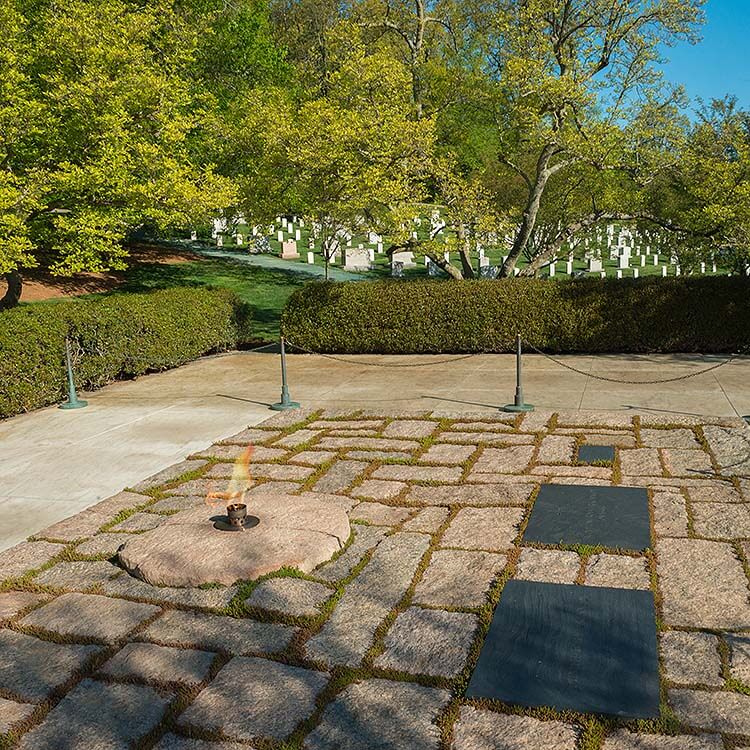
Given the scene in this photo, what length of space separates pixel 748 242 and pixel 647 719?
13521 mm

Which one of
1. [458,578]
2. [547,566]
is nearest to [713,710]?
[547,566]

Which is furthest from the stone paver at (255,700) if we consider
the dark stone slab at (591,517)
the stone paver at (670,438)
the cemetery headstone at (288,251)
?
the cemetery headstone at (288,251)

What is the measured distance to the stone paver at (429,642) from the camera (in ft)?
13.5

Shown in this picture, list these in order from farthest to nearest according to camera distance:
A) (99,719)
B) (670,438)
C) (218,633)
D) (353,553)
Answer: (670,438) → (353,553) → (218,633) → (99,719)

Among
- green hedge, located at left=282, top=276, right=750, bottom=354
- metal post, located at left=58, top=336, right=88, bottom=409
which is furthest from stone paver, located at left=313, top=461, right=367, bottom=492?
green hedge, located at left=282, top=276, right=750, bottom=354

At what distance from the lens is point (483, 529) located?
19.7 feet

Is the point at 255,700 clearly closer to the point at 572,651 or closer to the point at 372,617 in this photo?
the point at 372,617

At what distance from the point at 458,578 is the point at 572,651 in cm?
116

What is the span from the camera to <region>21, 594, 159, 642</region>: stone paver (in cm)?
462

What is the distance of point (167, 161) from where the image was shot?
15.1 m

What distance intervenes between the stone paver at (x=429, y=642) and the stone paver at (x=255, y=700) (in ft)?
1.47

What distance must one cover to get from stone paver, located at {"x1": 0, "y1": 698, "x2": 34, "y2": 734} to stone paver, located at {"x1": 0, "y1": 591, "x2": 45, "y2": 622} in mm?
1049

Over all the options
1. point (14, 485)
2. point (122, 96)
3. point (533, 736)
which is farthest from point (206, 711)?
point (122, 96)

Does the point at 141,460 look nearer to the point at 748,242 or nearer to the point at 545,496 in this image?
the point at 545,496
